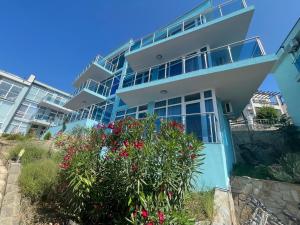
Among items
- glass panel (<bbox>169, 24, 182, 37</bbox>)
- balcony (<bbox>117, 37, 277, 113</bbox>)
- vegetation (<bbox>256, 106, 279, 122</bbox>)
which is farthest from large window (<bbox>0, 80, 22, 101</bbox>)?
vegetation (<bbox>256, 106, 279, 122</bbox>)

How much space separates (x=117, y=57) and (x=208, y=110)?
16.7 meters

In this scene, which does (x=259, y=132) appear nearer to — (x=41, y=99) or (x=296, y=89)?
(x=296, y=89)

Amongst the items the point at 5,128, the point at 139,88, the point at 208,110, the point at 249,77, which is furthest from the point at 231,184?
the point at 5,128

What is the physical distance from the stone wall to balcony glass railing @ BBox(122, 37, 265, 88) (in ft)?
18.3

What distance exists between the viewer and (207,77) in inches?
361

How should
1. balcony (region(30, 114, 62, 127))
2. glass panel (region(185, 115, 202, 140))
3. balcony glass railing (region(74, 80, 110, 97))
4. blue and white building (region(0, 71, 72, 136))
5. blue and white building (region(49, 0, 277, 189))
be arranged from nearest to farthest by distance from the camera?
blue and white building (region(49, 0, 277, 189))
glass panel (region(185, 115, 202, 140))
balcony glass railing (region(74, 80, 110, 97))
blue and white building (region(0, 71, 72, 136))
balcony (region(30, 114, 62, 127))

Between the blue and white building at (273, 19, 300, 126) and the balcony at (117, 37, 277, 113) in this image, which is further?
the blue and white building at (273, 19, 300, 126)

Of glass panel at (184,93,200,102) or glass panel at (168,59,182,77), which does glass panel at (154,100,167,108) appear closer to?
glass panel at (184,93,200,102)

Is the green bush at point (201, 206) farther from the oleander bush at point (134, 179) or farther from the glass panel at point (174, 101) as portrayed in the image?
the glass panel at point (174, 101)

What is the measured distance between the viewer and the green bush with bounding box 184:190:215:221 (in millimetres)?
5430

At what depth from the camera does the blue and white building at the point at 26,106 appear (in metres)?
30.1

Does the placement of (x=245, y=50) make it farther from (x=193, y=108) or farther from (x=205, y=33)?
(x=193, y=108)

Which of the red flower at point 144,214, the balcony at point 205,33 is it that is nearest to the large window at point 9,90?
the balcony at point 205,33

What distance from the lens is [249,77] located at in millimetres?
8758
